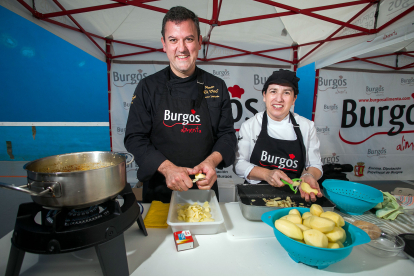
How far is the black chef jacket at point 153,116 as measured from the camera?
1404 mm

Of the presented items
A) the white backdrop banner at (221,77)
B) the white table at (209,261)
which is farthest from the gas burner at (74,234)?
the white backdrop banner at (221,77)

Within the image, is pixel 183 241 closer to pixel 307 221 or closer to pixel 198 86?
pixel 307 221

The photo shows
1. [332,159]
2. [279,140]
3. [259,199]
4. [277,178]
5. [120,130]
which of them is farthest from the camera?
[332,159]

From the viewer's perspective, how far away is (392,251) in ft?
3.07

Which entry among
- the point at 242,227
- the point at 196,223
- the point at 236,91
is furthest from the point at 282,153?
the point at 236,91

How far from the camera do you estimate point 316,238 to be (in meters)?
0.78

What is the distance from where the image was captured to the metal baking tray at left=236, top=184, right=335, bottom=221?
1220 millimetres

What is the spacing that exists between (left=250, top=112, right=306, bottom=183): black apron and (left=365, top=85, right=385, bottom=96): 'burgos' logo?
4.41m

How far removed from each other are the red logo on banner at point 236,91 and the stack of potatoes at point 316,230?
3.94 m

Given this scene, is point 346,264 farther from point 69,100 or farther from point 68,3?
point 69,100

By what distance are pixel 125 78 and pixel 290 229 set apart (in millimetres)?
4541

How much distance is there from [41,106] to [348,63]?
32.5 ft

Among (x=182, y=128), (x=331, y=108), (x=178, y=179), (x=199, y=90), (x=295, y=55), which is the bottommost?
(x=178, y=179)

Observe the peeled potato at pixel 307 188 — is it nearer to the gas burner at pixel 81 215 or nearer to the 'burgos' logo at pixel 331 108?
the gas burner at pixel 81 215
